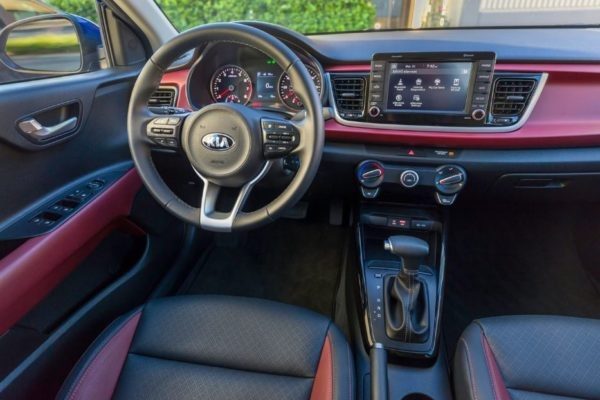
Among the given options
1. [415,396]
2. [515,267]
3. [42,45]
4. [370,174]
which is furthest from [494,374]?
[42,45]

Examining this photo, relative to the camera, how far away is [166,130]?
1124mm

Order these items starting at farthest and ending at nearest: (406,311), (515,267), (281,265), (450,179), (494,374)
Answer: (281,265), (515,267), (450,179), (406,311), (494,374)

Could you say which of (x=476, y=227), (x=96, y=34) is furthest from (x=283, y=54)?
(x=476, y=227)

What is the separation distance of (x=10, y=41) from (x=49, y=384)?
1111 millimetres

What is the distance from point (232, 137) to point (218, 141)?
38mm

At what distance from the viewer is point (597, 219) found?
183 centimetres

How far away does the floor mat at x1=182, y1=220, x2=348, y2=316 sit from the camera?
1964mm

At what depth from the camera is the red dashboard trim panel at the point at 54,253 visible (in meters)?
1.02

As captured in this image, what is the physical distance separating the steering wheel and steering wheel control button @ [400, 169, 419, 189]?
44cm

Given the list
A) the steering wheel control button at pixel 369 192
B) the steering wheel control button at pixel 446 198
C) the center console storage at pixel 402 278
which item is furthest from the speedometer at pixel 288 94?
the steering wheel control button at pixel 446 198

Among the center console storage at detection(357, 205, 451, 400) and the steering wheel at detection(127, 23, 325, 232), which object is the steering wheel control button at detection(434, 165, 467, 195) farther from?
the steering wheel at detection(127, 23, 325, 232)

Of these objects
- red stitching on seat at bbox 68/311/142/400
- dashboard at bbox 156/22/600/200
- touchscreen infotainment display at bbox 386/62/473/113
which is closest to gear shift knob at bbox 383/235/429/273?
dashboard at bbox 156/22/600/200

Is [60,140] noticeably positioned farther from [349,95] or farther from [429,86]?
[429,86]

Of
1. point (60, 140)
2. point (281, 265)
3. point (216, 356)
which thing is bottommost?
point (281, 265)
